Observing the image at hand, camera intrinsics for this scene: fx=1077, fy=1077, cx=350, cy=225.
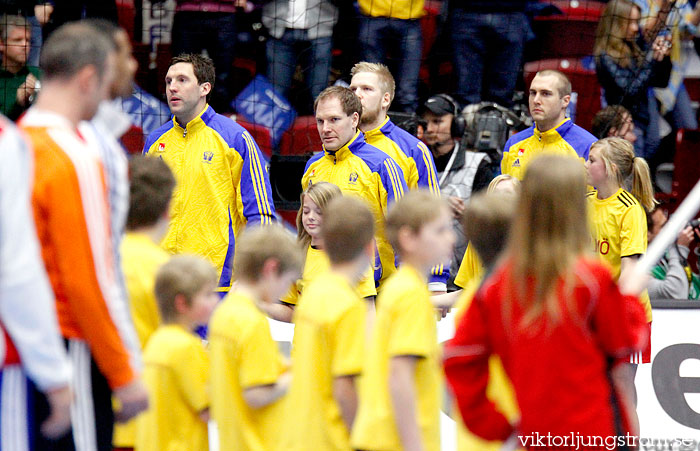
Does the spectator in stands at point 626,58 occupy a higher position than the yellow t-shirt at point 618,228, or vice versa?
the spectator in stands at point 626,58

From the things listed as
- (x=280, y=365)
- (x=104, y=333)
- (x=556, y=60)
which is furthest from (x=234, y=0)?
(x=104, y=333)

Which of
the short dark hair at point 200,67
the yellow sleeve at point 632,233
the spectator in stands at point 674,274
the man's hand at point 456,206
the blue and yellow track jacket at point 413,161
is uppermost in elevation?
the short dark hair at point 200,67

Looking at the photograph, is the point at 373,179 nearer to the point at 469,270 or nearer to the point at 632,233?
the point at 469,270

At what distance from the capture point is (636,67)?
8344 millimetres

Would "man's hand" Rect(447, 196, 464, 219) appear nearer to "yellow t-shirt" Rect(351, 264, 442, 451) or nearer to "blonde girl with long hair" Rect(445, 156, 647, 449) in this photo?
"yellow t-shirt" Rect(351, 264, 442, 451)

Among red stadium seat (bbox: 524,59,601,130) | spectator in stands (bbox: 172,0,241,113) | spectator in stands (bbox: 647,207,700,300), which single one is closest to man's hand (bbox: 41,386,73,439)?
spectator in stands (bbox: 647,207,700,300)

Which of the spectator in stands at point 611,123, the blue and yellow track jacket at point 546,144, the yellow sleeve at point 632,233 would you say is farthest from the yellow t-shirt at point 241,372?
the spectator in stands at point 611,123

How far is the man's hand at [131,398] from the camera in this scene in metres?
2.79

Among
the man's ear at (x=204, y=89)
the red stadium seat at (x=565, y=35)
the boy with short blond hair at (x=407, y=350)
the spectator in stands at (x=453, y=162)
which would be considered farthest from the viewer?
the red stadium seat at (x=565, y=35)

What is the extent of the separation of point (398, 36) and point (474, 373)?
5434 mm

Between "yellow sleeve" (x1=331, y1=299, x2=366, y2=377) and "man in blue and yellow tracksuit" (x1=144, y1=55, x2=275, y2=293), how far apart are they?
2.46m

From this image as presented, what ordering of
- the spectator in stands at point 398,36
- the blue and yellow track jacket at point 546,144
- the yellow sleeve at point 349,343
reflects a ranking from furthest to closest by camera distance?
1. the spectator in stands at point 398,36
2. the blue and yellow track jacket at point 546,144
3. the yellow sleeve at point 349,343

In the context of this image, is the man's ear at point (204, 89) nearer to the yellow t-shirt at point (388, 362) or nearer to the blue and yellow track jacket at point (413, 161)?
the blue and yellow track jacket at point (413, 161)

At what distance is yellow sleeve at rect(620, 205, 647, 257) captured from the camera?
5203 mm
